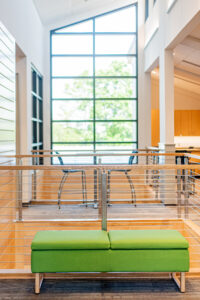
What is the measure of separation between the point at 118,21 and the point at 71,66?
5.49 feet

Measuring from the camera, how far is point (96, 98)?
9.60 m

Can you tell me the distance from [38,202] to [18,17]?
2.97 metres

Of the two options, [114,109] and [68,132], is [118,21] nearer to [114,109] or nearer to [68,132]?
[114,109]

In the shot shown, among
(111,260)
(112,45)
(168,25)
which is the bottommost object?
(111,260)

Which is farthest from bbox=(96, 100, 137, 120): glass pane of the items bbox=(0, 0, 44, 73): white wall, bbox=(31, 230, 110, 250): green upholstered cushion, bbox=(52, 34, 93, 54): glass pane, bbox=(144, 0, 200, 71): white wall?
bbox=(31, 230, 110, 250): green upholstered cushion

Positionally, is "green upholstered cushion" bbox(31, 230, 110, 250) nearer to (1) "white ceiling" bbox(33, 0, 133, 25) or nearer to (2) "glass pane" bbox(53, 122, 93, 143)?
(1) "white ceiling" bbox(33, 0, 133, 25)

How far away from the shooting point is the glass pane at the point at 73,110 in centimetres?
958

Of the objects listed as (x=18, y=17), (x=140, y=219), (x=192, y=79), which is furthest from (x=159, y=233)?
(x=192, y=79)

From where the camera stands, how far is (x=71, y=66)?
9500 millimetres

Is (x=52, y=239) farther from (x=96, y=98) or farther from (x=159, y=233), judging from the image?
(x=96, y=98)

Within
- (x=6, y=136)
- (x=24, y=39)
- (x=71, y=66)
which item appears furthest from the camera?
(x=71, y=66)

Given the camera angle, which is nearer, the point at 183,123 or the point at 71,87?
the point at 71,87

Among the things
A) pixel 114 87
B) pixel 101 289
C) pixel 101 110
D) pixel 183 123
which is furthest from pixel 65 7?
pixel 101 289

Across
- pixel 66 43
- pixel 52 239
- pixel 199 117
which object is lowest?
pixel 52 239
